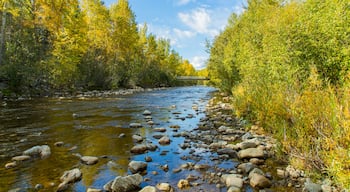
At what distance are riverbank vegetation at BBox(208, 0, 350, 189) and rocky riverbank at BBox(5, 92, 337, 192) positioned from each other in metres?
0.39

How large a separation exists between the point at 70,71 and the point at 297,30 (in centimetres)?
2368

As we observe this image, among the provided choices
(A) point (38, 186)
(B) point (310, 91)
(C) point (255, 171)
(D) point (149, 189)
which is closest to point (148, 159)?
(D) point (149, 189)

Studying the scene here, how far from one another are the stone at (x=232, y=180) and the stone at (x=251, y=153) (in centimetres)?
119

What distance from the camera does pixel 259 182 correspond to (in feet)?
14.3

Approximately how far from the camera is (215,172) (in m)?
5.07

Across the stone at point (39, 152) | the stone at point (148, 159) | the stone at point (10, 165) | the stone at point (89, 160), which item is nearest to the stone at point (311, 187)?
the stone at point (148, 159)

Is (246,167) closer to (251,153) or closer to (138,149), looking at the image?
(251,153)

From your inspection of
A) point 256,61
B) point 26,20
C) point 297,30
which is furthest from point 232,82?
point 26,20

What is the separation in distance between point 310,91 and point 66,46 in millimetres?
25902

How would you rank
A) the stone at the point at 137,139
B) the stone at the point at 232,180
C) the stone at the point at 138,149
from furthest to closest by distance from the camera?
the stone at the point at 137,139 < the stone at the point at 138,149 < the stone at the point at 232,180

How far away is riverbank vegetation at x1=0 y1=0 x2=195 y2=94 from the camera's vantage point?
2098 centimetres

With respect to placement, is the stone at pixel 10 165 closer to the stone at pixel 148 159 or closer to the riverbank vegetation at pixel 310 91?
the stone at pixel 148 159

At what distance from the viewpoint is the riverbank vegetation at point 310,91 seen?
3436 mm

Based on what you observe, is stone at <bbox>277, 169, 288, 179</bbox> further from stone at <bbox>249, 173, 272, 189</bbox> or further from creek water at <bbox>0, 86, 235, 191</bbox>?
creek water at <bbox>0, 86, 235, 191</bbox>
